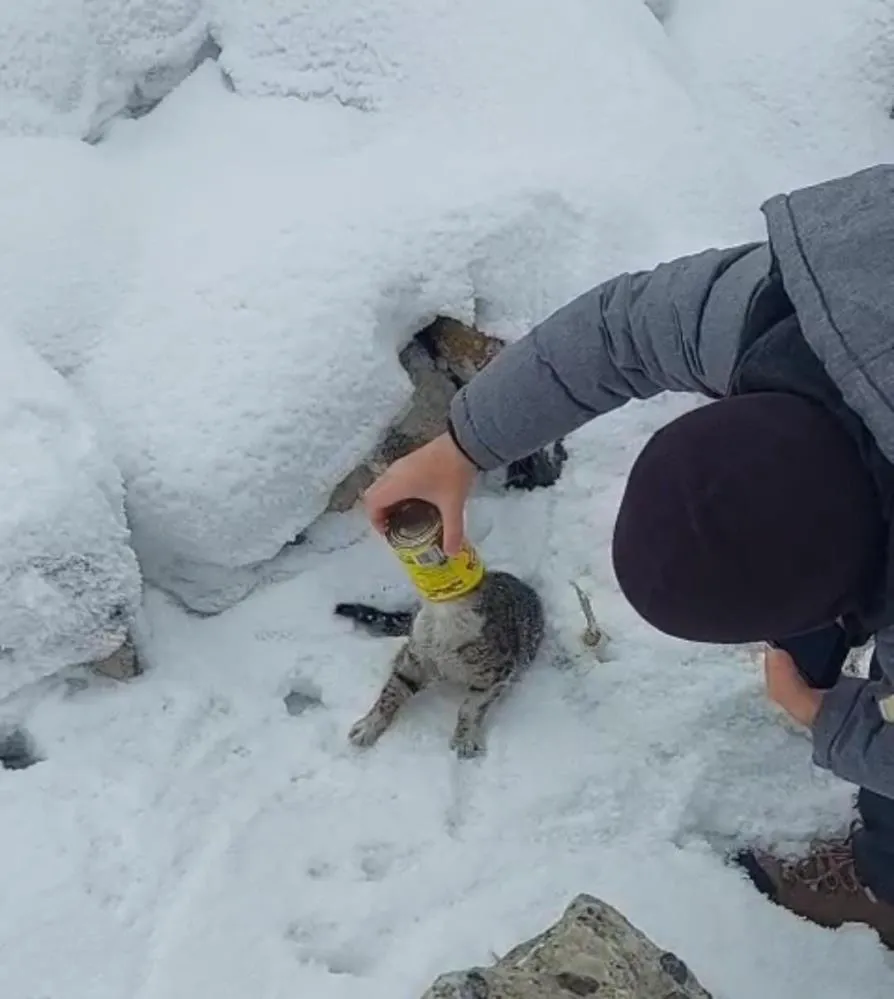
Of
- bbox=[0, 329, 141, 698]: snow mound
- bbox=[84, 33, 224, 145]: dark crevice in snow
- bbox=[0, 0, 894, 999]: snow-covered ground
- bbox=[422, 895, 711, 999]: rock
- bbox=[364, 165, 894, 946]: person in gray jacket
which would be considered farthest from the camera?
bbox=[84, 33, 224, 145]: dark crevice in snow

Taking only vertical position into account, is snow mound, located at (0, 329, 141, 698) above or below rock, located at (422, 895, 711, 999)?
above

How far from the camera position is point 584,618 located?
2719mm

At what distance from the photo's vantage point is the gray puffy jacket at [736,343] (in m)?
1.40

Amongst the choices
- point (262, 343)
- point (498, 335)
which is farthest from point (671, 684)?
point (262, 343)

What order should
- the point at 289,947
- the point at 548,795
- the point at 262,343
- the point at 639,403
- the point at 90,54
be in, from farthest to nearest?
1. the point at 90,54
2. the point at 639,403
3. the point at 262,343
4. the point at 548,795
5. the point at 289,947

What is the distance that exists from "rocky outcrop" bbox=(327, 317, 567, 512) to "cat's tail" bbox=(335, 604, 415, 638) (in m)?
0.26

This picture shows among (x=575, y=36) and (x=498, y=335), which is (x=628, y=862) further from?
(x=575, y=36)

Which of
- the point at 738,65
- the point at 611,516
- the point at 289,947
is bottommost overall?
the point at 289,947

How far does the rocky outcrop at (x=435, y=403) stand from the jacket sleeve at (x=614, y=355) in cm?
81

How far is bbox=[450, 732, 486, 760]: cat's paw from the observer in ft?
8.46

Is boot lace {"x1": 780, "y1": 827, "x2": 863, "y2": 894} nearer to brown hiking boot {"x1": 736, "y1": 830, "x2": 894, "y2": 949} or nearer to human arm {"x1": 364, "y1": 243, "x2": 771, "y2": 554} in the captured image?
brown hiking boot {"x1": 736, "y1": 830, "x2": 894, "y2": 949}

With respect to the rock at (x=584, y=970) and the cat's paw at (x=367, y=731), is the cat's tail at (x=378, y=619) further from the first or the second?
the rock at (x=584, y=970)

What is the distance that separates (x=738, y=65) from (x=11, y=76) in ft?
6.22

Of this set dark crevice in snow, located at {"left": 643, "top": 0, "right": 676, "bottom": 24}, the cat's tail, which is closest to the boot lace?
the cat's tail
